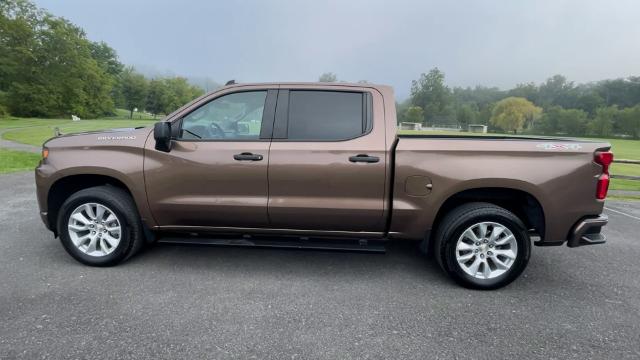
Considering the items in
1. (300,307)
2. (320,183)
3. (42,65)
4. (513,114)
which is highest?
(42,65)

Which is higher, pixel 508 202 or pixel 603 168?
pixel 603 168

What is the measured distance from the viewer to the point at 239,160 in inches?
134

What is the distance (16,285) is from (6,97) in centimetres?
6029

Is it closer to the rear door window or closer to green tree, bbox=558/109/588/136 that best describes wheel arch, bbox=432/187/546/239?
the rear door window

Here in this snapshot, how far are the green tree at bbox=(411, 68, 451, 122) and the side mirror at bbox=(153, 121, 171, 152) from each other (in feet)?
398

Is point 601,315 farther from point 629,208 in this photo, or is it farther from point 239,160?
point 629,208

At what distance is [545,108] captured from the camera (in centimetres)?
11769

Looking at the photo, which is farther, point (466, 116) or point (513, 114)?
point (466, 116)

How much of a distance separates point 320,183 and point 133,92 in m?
96.8

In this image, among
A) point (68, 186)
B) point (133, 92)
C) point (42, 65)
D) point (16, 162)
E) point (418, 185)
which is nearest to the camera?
point (418, 185)

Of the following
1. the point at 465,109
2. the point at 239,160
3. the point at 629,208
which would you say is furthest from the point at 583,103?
the point at 239,160

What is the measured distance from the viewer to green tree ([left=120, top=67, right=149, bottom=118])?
86.8 metres

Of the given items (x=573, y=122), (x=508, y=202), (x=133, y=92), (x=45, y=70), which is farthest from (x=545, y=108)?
(x=508, y=202)

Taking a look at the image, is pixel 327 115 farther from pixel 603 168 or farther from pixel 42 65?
pixel 42 65
